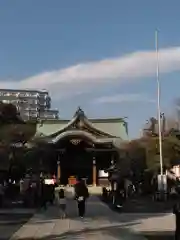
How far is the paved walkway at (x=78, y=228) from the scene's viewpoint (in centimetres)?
1523

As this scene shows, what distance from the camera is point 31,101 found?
4921 inches

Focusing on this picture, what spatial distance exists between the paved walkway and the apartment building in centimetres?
9517

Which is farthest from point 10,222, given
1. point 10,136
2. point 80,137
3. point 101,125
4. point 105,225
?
point 101,125

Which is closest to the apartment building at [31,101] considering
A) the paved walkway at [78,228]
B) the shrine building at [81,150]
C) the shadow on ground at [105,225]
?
the shrine building at [81,150]

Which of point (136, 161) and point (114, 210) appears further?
point (136, 161)

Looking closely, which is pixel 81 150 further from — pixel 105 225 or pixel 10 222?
pixel 105 225

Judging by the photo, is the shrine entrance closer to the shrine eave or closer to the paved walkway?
the shrine eave

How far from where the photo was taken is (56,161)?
5831 centimetres

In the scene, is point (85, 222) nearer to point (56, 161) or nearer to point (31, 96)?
point (56, 161)

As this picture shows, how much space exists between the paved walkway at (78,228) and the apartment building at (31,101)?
95.2 m

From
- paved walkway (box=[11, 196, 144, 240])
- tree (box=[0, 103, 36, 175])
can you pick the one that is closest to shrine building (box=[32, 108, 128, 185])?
tree (box=[0, 103, 36, 175])

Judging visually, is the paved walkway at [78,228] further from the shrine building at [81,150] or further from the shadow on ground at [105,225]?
the shrine building at [81,150]

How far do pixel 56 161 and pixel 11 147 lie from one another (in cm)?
1906

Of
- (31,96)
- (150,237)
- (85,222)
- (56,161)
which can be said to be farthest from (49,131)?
(31,96)
